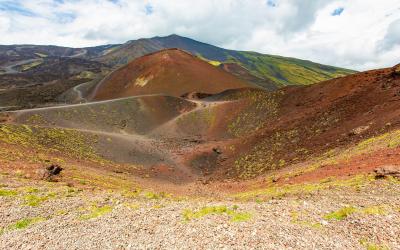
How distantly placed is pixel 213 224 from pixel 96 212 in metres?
7.60

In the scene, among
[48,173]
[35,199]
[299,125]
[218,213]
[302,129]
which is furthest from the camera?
[299,125]

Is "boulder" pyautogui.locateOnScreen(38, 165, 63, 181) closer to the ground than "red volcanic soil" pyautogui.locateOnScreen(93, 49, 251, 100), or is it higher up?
closer to the ground

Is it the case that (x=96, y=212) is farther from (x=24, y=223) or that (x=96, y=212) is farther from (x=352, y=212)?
(x=352, y=212)

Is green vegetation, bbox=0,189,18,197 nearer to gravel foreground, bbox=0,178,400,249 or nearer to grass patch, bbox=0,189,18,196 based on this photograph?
grass patch, bbox=0,189,18,196

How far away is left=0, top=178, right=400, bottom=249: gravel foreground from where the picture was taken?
12.9m

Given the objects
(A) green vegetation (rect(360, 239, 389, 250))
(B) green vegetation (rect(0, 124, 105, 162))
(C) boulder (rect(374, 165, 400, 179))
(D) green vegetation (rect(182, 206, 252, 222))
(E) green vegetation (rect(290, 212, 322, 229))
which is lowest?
(B) green vegetation (rect(0, 124, 105, 162))

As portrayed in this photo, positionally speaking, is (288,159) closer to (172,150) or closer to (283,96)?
(172,150)

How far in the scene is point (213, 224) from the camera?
15.1 m

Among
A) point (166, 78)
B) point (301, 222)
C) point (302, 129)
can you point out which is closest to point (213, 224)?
point (301, 222)

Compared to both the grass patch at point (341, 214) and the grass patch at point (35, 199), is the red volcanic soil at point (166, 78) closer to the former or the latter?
the grass patch at point (35, 199)

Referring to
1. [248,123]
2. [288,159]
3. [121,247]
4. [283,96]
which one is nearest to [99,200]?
[121,247]

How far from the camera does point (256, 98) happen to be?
72.2 m

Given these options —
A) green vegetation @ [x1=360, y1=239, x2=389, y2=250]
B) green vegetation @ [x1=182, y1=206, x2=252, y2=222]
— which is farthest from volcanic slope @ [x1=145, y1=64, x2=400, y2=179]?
green vegetation @ [x1=360, y1=239, x2=389, y2=250]

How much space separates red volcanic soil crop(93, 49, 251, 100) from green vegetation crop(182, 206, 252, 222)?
88630 millimetres
